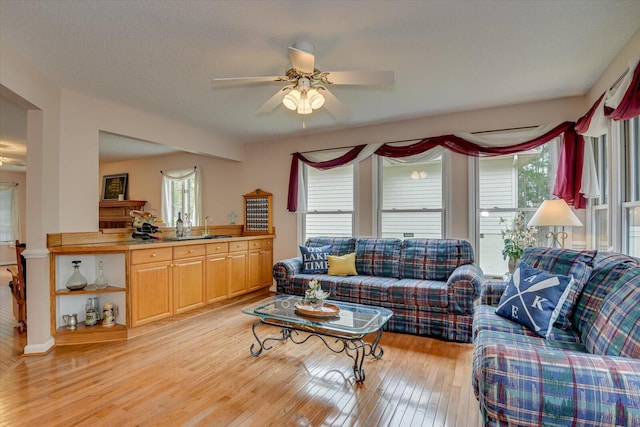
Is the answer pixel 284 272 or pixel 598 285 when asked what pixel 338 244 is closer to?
pixel 284 272

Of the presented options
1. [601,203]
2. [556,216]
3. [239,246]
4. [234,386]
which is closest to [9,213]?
[239,246]

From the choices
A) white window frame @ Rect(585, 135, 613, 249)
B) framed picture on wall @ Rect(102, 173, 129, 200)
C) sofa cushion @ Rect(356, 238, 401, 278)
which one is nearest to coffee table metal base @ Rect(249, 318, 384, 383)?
sofa cushion @ Rect(356, 238, 401, 278)

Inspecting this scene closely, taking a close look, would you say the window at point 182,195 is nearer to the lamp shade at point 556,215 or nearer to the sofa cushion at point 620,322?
the lamp shade at point 556,215

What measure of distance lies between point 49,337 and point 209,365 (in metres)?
1.64

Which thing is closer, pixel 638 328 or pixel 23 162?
pixel 638 328

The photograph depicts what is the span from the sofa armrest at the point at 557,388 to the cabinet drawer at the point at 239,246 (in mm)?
3727

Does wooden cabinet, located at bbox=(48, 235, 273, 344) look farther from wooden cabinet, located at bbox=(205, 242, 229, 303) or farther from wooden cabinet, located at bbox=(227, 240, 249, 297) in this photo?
wooden cabinet, located at bbox=(227, 240, 249, 297)

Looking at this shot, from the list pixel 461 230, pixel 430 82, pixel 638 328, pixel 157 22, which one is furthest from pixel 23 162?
pixel 638 328

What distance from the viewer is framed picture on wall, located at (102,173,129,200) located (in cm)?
700

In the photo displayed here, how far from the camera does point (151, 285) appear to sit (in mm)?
3459

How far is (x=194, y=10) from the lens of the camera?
201 centimetres

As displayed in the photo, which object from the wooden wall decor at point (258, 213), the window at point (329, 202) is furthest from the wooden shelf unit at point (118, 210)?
the window at point (329, 202)

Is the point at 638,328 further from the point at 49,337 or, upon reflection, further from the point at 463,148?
the point at 49,337

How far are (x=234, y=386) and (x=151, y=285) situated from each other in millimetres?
1716
